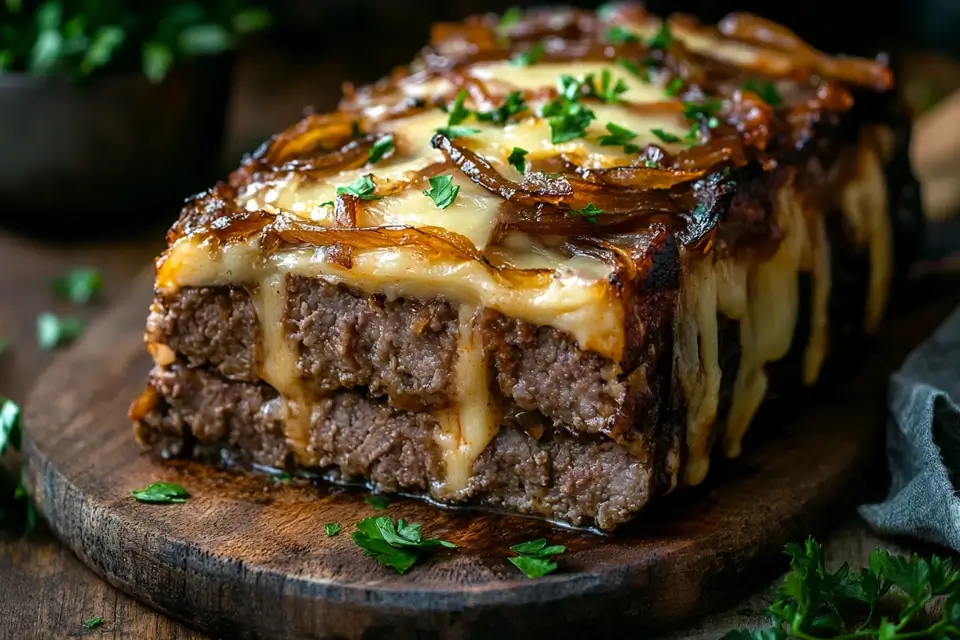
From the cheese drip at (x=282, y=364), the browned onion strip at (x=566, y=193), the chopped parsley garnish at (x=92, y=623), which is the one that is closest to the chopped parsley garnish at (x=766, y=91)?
the browned onion strip at (x=566, y=193)

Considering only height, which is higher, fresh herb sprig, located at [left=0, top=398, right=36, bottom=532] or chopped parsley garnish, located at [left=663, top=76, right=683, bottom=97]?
chopped parsley garnish, located at [left=663, top=76, right=683, bottom=97]

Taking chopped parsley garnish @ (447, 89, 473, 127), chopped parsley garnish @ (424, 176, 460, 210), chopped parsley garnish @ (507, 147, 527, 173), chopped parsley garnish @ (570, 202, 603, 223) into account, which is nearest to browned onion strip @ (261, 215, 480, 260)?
chopped parsley garnish @ (424, 176, 460, 210)

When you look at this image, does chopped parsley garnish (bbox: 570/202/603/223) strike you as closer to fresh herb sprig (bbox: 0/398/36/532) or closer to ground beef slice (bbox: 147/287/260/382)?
ground beef slice (bbox: 147/287/260/382)

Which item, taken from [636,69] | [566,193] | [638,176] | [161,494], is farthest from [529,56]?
[161,494]

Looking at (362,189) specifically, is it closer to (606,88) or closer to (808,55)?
(606,88)

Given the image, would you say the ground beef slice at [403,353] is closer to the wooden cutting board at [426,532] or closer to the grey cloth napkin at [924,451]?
the wooden cutting board at [426,532]
